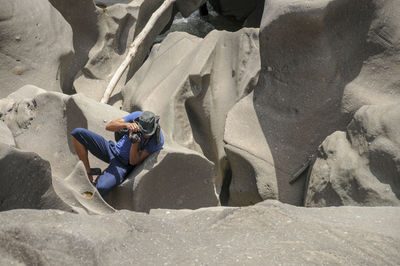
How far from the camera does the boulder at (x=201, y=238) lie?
6.03ft

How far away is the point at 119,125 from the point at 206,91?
118 cm

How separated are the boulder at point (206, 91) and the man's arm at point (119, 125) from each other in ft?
2.64

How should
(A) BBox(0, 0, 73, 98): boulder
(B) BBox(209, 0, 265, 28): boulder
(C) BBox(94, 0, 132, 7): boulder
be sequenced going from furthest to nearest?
(B) BBox(209, 0, 265, 28): boulder
(C) BBox(94, 0, 132, 7): boulder
(A) BBox(0, 0, 73, 98): boulder

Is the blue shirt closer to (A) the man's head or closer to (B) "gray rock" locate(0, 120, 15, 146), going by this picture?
(A) the man's head

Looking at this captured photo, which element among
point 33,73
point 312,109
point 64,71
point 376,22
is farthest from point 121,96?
point 376,22

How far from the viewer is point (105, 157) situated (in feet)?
10.7

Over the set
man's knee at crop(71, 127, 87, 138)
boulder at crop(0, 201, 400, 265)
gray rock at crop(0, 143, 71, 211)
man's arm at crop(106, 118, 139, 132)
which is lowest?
man's knee at crop(71, 127, 87, 138)

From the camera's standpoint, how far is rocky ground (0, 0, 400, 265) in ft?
6.29

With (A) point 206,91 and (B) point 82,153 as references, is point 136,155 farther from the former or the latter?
(A) point 206,91

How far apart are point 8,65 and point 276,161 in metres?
1.92

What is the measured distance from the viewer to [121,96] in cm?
504

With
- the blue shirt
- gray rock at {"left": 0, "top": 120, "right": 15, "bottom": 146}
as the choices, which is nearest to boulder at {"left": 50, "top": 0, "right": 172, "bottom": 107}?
gray rock at {"left": 0, "top": 120, "right": 15, "bottom": 146}

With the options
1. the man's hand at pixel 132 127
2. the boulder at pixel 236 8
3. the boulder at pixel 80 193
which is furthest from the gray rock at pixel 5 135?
the boulder at pixel 236 8

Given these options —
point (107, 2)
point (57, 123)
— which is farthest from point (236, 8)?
point (57, 123)
